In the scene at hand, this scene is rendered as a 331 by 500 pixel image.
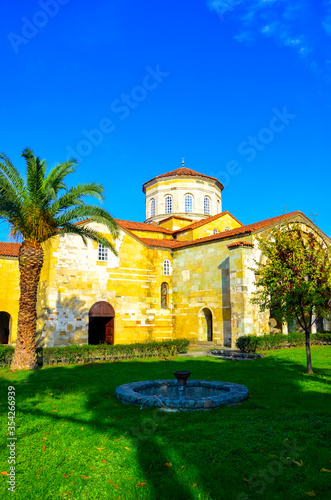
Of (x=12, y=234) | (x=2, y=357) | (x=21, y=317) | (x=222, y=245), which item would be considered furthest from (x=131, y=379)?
(x=222, y=245)

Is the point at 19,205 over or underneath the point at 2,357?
over

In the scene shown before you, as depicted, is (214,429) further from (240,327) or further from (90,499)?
(240,327)

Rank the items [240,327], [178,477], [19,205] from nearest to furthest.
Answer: [178,477]
[19,205]
[240,327]

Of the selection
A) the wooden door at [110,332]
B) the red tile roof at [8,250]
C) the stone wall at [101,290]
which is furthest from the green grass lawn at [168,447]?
the red tile roof at [8,250]

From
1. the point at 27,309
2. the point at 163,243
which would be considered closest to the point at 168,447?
the point at 27,309

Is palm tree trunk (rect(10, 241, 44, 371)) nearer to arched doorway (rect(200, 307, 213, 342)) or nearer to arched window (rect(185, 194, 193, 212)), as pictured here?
arched doorway (rect(200, 307, 213, 342))

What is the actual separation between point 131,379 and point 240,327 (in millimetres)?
9977

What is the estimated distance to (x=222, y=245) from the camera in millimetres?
24109

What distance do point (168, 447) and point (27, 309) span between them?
417 inches

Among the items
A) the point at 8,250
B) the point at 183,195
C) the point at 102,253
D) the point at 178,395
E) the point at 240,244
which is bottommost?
the point at 178,395

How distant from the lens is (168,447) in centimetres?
605

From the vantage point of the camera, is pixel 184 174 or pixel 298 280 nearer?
pixel 298 280

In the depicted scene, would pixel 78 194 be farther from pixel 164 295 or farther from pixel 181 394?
pixel 164 295

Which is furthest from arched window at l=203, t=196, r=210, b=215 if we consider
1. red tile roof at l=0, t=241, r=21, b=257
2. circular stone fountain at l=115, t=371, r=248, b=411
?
circular stone fountain at l=115, t=371, r=248, b=411
